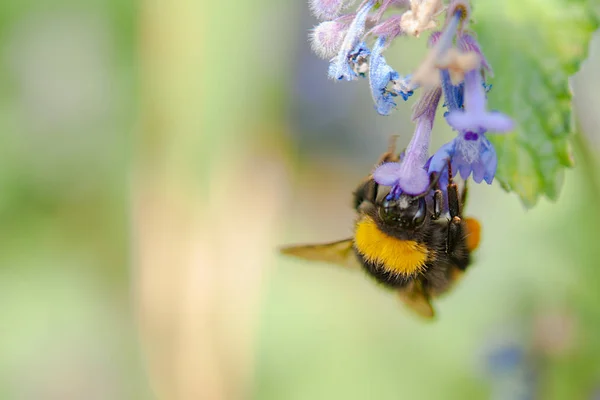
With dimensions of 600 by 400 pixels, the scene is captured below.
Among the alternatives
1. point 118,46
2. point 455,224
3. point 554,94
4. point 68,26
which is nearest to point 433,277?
point 455,224

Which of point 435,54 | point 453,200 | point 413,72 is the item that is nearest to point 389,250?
point 453,200

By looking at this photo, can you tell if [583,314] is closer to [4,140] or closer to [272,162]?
[272,162]

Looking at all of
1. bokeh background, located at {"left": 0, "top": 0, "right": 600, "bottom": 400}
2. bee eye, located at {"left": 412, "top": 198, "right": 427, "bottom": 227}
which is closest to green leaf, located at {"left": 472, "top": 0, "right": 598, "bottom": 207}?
bee eye, located at {"left": 412, "top": 198, "right": 427, "bottom": 227}

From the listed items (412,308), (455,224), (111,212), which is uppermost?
(455,224)

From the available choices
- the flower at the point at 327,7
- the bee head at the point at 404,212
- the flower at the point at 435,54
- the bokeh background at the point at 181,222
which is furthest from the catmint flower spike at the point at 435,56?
the bokeh background at the point at 181,222

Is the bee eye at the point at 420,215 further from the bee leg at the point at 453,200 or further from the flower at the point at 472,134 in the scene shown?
the flower at the point at 472,134

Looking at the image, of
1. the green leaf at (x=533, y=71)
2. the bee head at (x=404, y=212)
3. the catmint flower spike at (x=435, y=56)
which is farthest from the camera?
the bee head at (x=404, y=212)

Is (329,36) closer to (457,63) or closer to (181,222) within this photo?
(457,63)
